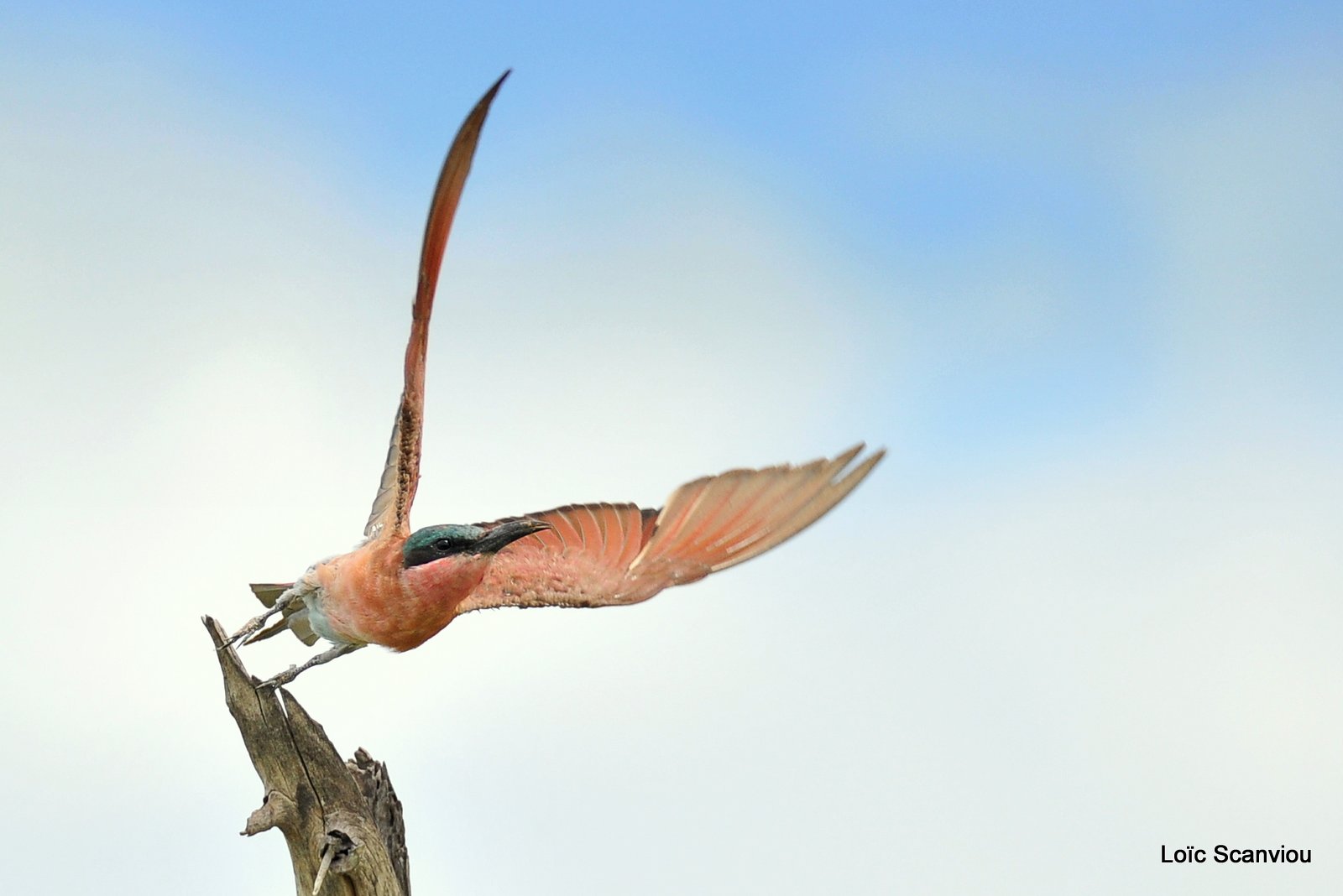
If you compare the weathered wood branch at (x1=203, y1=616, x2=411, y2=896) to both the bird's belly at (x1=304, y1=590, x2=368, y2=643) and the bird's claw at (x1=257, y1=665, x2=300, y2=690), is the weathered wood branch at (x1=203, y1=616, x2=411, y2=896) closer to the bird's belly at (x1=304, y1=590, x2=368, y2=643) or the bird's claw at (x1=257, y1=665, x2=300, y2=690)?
the bird's claw at (x1=257, y1=665, x2=300, y2=690)

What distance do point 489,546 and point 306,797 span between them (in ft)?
5.83

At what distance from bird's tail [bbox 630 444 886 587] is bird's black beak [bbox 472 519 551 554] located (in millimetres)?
994

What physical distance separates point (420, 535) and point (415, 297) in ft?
3.20

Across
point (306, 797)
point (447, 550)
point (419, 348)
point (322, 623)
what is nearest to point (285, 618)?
point (322, 623)

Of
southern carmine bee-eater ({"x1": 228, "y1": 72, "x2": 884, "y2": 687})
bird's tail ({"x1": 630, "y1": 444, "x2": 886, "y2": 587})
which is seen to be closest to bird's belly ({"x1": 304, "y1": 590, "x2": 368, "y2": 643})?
southern carmine bee-eater ({"x1": 228, "y1": 72, "x2": 884, "y2": 687})

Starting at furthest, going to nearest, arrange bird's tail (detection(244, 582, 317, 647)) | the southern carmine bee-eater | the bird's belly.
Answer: bird's tail (detection(244, 582, 317, 647))
the bird's belly
the southern carmine bee-eater

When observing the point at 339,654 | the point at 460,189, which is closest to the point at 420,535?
the point at 339,654

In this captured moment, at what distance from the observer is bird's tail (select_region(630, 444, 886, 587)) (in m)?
6.34

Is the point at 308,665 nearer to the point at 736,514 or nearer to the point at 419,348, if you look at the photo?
the point at 419,348

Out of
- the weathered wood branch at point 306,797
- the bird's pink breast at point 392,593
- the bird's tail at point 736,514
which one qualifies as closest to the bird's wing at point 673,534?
the bird's tail at point 736,514

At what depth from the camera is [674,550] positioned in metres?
6.40

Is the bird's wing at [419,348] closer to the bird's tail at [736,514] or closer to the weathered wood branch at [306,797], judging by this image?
the weathered wood branch at [306,797]

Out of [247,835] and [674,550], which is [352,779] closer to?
[247,835]

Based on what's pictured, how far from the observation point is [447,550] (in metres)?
5.41
